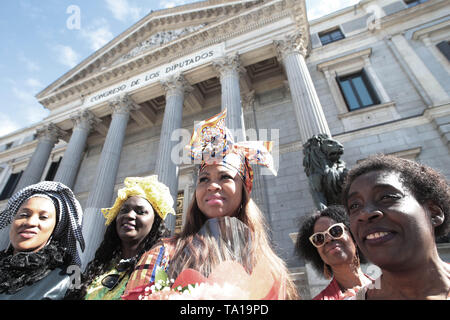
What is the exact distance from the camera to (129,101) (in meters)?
12.3

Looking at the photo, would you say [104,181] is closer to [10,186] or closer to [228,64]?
[228,64]

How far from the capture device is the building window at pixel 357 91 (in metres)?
9.93

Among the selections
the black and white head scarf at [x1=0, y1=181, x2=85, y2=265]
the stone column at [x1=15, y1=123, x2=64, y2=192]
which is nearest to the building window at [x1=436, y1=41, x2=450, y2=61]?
the black and white head scarf at [x1=0, y1=181, x2=85, y2=265]

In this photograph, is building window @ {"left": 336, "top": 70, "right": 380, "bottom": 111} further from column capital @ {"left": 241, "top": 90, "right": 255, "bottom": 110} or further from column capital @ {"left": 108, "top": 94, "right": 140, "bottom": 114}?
column capital @ {"left": 108, "top": 94, "right": 140, "bottom": 114}

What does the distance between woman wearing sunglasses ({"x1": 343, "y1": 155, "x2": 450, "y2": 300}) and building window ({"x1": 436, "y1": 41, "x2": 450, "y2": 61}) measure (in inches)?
490

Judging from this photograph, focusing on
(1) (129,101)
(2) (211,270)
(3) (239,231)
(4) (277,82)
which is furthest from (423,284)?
(1) (129,101)

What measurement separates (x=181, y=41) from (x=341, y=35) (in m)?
9.13

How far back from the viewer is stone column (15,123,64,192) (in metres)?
12.1

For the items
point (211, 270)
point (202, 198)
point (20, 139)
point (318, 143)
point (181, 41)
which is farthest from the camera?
point (20, 139)

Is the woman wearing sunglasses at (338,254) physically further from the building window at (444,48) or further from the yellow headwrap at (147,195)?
the building window at (444,48)

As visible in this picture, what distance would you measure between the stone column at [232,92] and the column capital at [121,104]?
530 cm

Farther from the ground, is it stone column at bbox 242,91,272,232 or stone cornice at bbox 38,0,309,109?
stone cornice at bbox 38,0,309,109

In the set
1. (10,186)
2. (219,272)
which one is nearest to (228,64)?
(219,272)
